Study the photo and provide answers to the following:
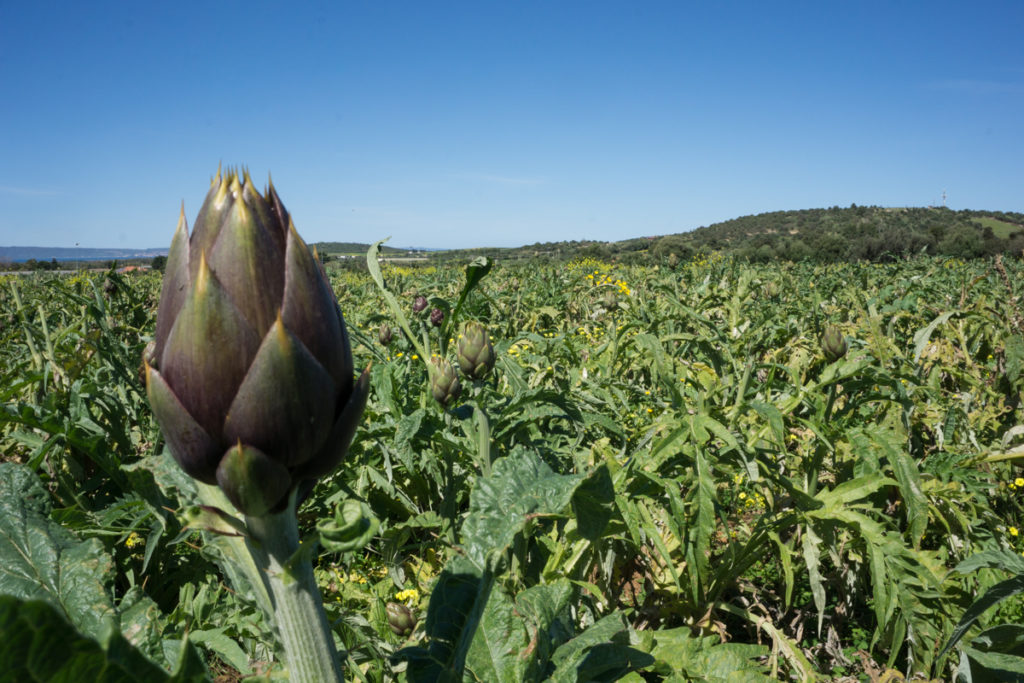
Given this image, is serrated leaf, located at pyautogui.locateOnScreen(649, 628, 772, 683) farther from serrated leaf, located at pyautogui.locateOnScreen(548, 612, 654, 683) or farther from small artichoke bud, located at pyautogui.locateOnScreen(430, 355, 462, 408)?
small artichoke bud, located at pyautogui.locateOnScreen(430, 355, 462, 408)

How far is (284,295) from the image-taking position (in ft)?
1.68

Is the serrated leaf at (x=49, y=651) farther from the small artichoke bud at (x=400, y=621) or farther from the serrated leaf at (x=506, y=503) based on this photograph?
the small artichoke bud at (x=400, y=621)

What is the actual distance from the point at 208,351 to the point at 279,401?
0.23 feet

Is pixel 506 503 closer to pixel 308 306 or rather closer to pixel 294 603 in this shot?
pixel 294 603

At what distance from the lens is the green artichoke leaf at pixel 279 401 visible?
490 mm

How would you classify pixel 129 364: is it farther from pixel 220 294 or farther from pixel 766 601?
pixel 766 601

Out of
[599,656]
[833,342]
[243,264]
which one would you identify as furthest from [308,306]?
[833,342]

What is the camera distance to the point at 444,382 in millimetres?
2002

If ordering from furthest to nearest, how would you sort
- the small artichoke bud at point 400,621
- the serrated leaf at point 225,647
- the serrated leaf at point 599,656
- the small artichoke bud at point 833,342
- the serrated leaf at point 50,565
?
the small artichoke bud at point 833,342, the small artichoke bud at point 400,621, the serrated leaf at point 225,647, the serrated leaf at point 599,656, the serrated leaf at point 50,565

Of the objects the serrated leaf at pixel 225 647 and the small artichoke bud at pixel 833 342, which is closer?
the serrated leaf at pixel 225 647

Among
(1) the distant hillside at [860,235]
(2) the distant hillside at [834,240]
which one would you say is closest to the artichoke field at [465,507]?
(1) the distant hillside at [860,235]

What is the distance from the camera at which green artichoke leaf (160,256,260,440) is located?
489mm

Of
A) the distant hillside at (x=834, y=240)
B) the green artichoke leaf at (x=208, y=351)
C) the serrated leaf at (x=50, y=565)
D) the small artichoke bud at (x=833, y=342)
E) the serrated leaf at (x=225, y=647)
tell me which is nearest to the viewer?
the green artichoke leaf at (x=208, y=351)

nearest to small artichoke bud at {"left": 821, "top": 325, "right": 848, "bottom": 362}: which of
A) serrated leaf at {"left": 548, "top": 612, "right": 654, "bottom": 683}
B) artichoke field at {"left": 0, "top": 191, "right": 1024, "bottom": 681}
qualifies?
artichoke field at {"left": 0, "top": 191, "right": 1024, "bottom": 681}
